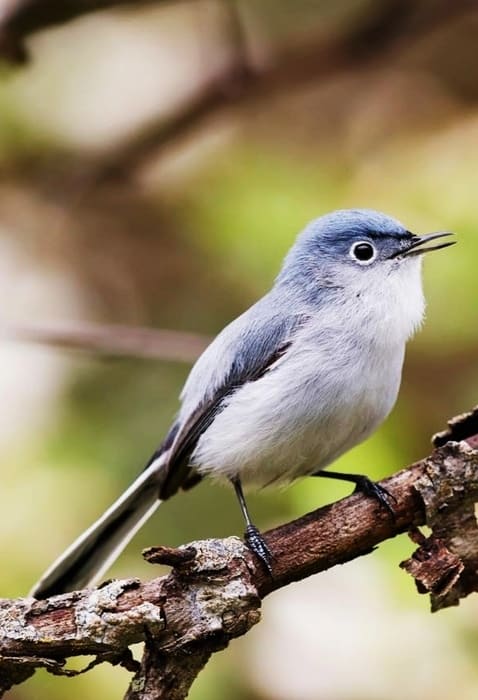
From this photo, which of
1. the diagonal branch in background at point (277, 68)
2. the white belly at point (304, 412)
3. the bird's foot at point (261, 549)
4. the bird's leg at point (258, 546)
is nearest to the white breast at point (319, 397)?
the white belly at point (304, 412)

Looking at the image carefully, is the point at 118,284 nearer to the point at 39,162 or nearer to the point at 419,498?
the point at 39,162

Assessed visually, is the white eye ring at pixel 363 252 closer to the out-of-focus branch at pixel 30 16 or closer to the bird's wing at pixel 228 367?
the bird's wing at pixel 228 367

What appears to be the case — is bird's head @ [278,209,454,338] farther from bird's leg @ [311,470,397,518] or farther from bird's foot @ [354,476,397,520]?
bird's foot @ [354,476,397,520]

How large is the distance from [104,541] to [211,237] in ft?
3.22

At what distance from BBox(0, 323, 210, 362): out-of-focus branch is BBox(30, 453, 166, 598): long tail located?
1.02 feet

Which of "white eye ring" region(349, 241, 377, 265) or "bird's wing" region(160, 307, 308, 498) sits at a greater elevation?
"white eye ring" region(349, 241, 377, 265)

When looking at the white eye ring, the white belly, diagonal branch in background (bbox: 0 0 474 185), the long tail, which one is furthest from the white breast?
diagonal branch in background (bbox: 0 0 474 185)

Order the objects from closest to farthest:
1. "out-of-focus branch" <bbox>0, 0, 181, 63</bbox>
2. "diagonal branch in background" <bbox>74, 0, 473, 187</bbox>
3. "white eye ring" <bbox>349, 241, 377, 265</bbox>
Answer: "white eye ring" <bbox>349, 241, 377, 265</bbox> < "out-of-focus branch" <bbox>0, 0, 181, 63</bbox> < "diagonal branch in background" <bbox>74, 0, 473, 187</bbox>

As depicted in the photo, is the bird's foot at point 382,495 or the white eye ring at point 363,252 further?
the white eye ring at point 363,252

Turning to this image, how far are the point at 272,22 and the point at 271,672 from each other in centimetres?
233

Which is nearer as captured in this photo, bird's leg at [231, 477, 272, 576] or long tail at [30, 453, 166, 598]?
bird's leg at [231, 477, 272, 576]

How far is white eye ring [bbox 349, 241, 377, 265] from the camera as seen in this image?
99.6 inches

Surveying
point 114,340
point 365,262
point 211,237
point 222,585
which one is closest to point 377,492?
point 222,585

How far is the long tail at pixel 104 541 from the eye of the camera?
91.6 inches
